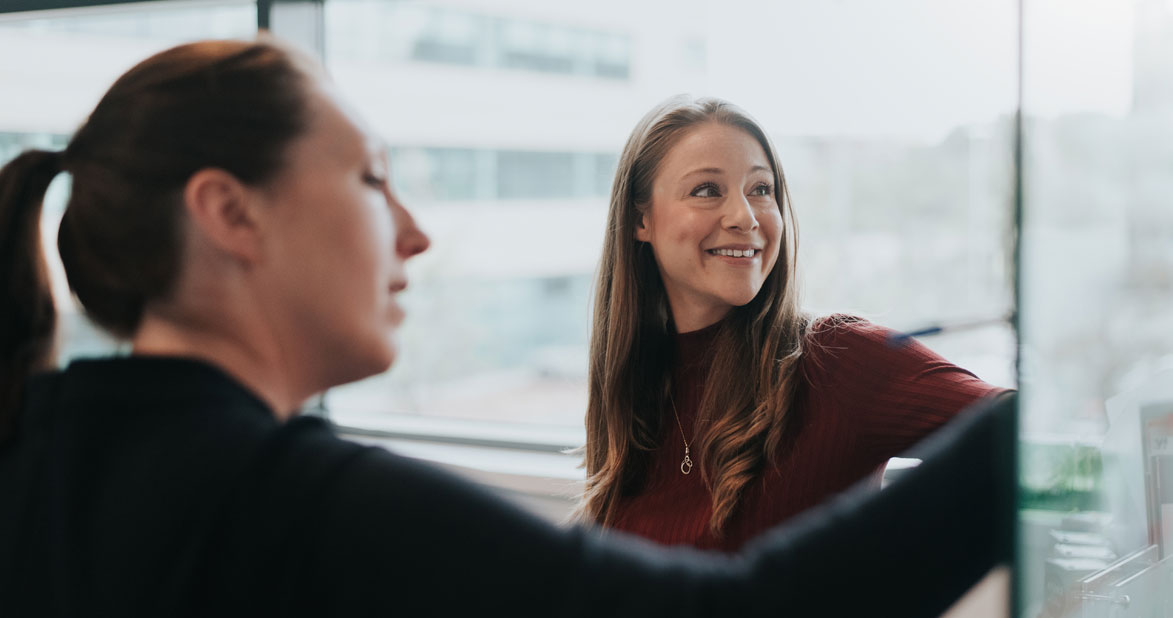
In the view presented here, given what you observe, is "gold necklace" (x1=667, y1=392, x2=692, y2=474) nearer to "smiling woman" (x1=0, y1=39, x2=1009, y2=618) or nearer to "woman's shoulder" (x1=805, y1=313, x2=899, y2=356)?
"woman's shoulder" (x1=805, y1=313, x2=899, y2=356)

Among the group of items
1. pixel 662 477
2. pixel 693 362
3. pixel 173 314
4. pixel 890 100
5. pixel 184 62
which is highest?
pixel 890 100

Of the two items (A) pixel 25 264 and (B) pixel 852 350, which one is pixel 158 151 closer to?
(A) pixel 25 264

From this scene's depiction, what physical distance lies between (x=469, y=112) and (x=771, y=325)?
5.86ft

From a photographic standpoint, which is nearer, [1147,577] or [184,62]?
[184,62]

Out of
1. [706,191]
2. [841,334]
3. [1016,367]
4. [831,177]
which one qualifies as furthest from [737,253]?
[831,177]

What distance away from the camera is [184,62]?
69cm

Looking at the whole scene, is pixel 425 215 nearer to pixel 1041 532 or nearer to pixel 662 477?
pixel 662 477

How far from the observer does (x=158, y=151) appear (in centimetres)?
67

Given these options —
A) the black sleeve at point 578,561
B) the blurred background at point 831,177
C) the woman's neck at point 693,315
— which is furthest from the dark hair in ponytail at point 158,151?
the woman's neck at point 693,315

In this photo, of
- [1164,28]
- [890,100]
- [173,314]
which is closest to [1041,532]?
[1164,28]

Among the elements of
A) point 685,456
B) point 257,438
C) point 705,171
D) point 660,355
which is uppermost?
point 705,171

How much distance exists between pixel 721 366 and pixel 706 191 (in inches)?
13.1

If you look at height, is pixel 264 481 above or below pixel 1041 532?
above

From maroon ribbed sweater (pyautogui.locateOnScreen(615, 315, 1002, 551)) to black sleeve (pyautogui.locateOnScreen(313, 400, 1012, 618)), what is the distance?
745mm
